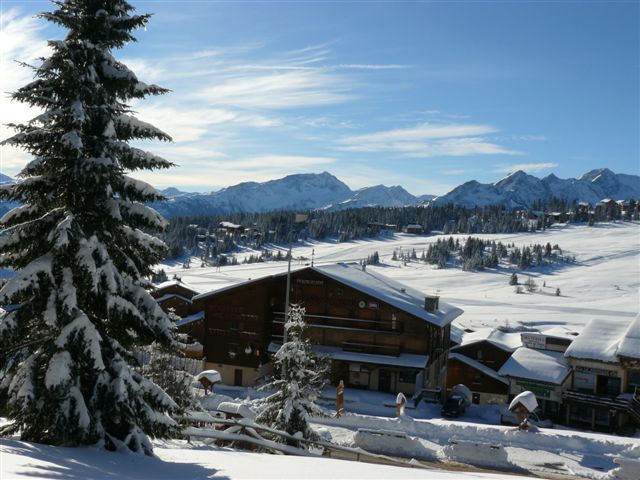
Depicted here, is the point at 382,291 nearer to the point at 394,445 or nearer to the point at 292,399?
the point at 394,445

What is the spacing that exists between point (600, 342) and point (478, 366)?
9.55m

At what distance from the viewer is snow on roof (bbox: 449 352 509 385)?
44.9 metres

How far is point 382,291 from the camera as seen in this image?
44.3 m

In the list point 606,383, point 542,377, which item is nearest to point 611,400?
point 606,383

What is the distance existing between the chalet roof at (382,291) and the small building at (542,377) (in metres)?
6.31

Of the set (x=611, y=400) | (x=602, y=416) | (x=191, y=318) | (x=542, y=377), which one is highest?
(x=191, y=318)

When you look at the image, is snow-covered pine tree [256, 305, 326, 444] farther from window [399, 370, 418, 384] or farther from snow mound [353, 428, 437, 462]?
window [399, 370, 418, 384]

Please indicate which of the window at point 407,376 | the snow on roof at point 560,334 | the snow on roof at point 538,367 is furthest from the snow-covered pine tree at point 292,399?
the snow on roof at point 560,334

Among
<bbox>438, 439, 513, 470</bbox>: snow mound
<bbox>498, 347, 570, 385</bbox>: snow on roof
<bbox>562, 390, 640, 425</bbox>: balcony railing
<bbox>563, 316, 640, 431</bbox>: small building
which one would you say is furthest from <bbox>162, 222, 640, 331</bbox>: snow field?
<bbox>438, 439, 513, 470</bbox>: snow mound

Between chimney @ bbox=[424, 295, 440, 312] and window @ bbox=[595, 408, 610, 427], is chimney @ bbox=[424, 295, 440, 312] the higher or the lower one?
the higher one

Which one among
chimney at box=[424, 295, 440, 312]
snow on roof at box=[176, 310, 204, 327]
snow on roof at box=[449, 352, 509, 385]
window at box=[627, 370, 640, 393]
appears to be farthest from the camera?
snow on roof at box=[176, 310, 204, 327]

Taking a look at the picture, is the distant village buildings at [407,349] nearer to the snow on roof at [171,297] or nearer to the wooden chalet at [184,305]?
the wooden chalet at [184,305]

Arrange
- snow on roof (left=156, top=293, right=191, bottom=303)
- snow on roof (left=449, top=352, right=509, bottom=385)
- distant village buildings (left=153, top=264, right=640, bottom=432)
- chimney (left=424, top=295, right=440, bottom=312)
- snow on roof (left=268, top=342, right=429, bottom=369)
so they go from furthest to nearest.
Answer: snow on roof (left=156, top=293, right=191, bottom=303), snow on roof (left=449, top=352, right=509, bottom=385), chimney (left=424, top=295, right=440, bottom=312), snow on roof (left=268, top=342, right=429, bottom=369), distant village buildings (left=153, top=264, right=640, bottom=432)

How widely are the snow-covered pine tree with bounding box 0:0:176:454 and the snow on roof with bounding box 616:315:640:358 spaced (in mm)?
36745
